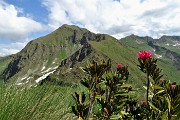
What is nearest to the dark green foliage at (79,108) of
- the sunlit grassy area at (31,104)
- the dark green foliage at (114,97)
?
the dark green foliage at (114,97)

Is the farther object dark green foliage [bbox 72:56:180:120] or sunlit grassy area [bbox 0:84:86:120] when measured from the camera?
sunlit grassy area [bbox 0:84:86:120]

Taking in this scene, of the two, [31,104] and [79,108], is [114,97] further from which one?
[31,104]

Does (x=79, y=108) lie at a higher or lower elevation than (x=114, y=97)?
lower

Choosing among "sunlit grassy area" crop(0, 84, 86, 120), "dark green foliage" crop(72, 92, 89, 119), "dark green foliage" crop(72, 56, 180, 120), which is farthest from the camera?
"sunlit grassy area" crop(0, 84, 86, 120)

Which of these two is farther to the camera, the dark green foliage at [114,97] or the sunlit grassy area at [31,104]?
the sunlit grassy area at [31,104]

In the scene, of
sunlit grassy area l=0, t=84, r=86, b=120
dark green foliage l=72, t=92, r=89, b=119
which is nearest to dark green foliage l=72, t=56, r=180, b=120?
dark green foliage l=72, t=92, r=89, b=119

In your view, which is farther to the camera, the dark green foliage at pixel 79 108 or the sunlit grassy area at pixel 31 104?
the sunlit grassy area at pixel 31 104

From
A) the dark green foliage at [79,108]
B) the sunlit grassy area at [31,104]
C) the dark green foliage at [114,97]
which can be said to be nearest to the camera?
the dark green foliage at [114,97]

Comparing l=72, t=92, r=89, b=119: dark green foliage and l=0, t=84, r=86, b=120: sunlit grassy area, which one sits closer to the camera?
l=72, t=92, r=89, b=119: dark green foliage

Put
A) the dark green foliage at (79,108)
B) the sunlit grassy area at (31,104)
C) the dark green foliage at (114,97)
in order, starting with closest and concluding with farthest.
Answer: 1. the dark green foliage at (114,97)
2. the dark green foliage at (79,108)
3. the sunlit grassy area at (31,104)

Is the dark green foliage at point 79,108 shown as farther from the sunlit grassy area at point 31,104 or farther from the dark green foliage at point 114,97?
the sunlit grassy area at point 31,104

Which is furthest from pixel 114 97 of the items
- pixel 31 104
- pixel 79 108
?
pixel 31 104

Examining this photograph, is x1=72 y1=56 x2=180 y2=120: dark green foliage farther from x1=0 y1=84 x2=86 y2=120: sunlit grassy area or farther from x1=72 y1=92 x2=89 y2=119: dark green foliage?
x1=0 y1=84 x2=86 y2=120: sunlit grassy area

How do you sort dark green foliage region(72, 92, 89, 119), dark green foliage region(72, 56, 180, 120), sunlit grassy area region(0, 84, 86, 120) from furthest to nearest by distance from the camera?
sunlit grassy area region(0, 84, 86, 120)
dark green foliage region(72, 92, 89, 119)
dark green foliage region(72, 56, 180, 120)
